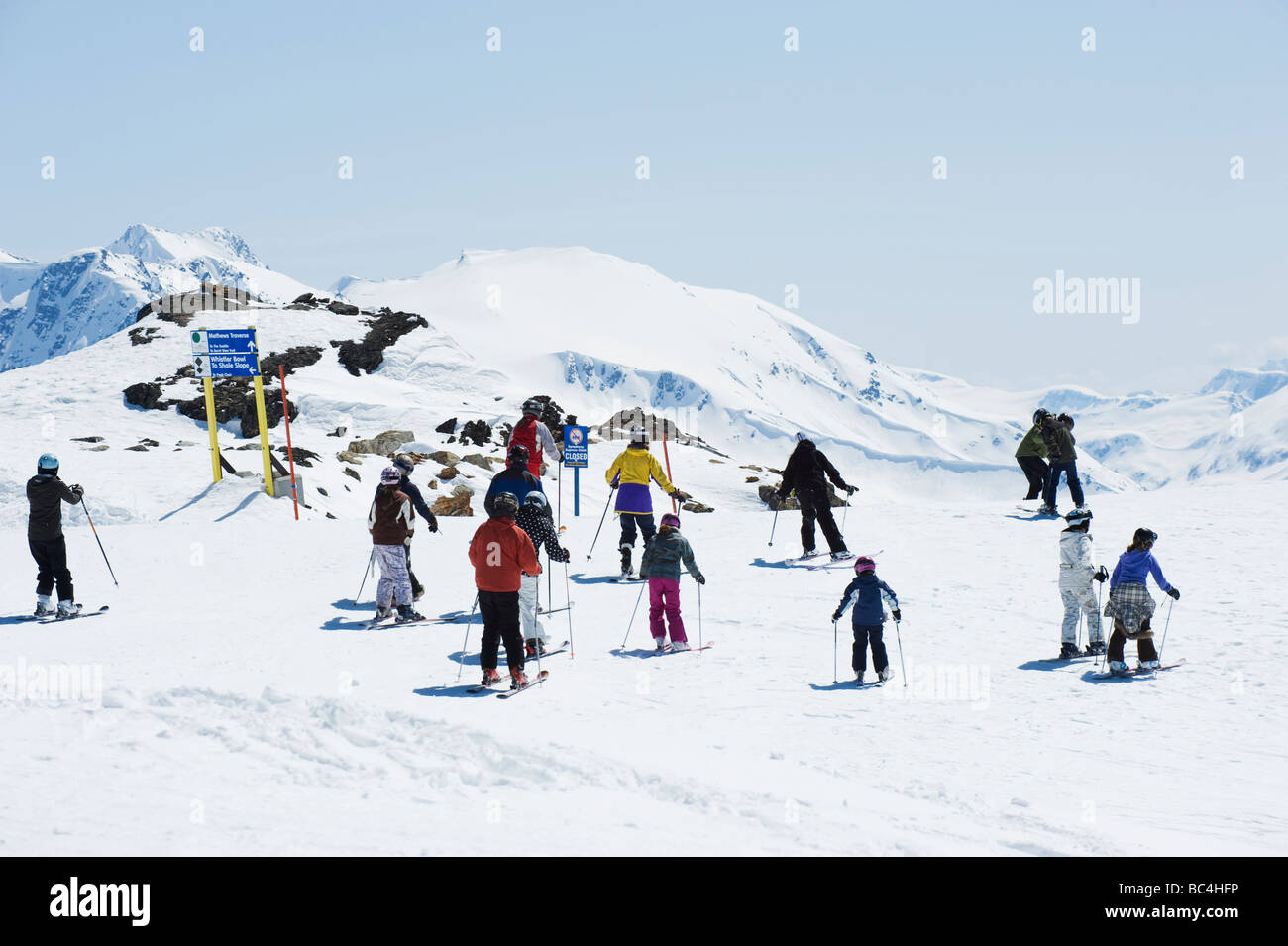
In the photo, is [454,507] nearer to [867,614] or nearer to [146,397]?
[867,614]

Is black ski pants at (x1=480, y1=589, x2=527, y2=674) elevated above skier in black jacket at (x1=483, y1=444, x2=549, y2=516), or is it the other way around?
skier in black jacket at (x1=483, y1=444, x2=549, y2=516)

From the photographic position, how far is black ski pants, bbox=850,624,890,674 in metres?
10.1

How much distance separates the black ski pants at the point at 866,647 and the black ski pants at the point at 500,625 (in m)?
3.49

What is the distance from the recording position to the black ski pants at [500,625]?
9094mm

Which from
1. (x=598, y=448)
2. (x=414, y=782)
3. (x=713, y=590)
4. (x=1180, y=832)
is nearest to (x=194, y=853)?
(x=414, y=782)

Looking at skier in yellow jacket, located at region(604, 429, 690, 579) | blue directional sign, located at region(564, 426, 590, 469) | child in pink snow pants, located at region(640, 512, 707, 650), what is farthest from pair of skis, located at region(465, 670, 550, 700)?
blue directional sign, located at region(564, 426, 590, 469)

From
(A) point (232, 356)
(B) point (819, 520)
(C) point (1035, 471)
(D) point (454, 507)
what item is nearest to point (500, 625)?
(B) point (819, 520)

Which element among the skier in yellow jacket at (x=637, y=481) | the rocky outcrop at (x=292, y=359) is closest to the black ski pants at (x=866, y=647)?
the skier in yellow jacket at (x=637, y=481)

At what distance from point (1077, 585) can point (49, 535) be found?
12514 millimetres

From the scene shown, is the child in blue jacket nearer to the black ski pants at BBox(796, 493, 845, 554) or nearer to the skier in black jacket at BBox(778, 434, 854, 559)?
the skier in black jacket at BBox(778, 434, 854, 559)

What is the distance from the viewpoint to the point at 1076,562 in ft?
35.5

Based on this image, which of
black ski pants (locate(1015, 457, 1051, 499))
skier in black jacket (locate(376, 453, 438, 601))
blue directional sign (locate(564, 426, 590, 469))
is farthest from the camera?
blue directional sign (locate(564, 426, 590, 469))
